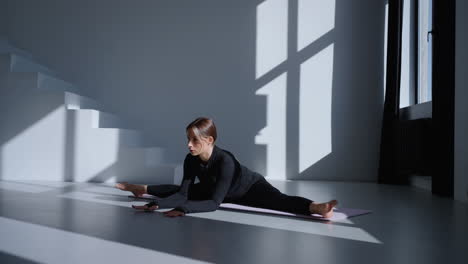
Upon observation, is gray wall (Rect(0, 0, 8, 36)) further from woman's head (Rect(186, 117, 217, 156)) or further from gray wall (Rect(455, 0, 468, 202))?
gray wall (Rect(455, 0, 468, 202))

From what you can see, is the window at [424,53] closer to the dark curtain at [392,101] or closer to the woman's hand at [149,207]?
the dark curtain at [392,101]

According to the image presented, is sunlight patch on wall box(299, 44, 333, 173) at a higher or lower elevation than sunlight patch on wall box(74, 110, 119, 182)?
higher

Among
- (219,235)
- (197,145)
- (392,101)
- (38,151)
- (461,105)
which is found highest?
(392,101)

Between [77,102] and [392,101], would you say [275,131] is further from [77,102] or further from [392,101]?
[77,102]

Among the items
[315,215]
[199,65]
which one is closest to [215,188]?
[315,215]

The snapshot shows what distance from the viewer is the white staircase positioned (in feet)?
16.5

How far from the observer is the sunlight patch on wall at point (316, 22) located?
5672mm

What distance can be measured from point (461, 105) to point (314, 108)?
2029 millimetres

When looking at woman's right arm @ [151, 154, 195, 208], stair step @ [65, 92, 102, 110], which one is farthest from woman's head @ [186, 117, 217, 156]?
stair step @ [65, 92, 102, 110]

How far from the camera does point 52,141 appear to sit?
503 cm

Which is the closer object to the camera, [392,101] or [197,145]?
[197,145]

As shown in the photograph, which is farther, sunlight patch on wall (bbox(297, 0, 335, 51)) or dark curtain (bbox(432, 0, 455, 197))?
sunlight patch on wall (bbox(297, 0, 335, 51))

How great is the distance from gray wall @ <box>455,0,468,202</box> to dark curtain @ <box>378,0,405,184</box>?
134 cm

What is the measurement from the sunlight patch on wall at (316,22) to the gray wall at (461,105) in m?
1.95
